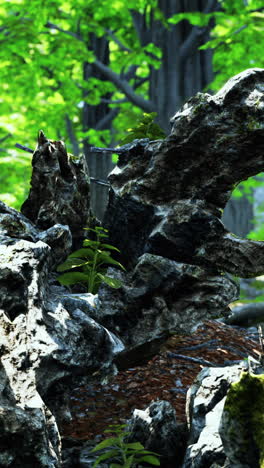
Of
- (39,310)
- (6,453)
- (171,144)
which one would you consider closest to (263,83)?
(171,144)

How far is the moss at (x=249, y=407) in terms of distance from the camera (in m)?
2.71

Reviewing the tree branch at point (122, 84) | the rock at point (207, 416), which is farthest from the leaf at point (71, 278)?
the tree branch at point (122, 84)

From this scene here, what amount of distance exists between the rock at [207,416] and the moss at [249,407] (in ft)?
1.30

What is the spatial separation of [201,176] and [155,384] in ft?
8.56

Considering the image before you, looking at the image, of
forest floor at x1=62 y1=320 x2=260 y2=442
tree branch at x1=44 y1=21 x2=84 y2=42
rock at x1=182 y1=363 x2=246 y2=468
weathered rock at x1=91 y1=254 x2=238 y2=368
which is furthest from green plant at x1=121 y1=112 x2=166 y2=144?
tree branch at x1=44 y1=21 x2=84 y2=42

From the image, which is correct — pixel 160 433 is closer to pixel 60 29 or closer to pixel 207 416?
pixel 207 416

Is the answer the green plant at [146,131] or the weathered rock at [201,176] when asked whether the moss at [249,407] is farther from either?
the green plant at [146,131]

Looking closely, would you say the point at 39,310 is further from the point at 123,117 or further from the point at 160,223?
the point at 123,117

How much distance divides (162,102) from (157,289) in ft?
31.0

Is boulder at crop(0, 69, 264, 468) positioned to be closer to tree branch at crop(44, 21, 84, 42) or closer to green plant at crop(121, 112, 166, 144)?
green plant at crop(121, 112, 166, 144)

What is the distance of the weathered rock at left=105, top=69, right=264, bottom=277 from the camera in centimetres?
414

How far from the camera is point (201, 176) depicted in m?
4.54

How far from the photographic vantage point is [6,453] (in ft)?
9.15

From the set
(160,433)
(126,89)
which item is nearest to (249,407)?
(160,433)
